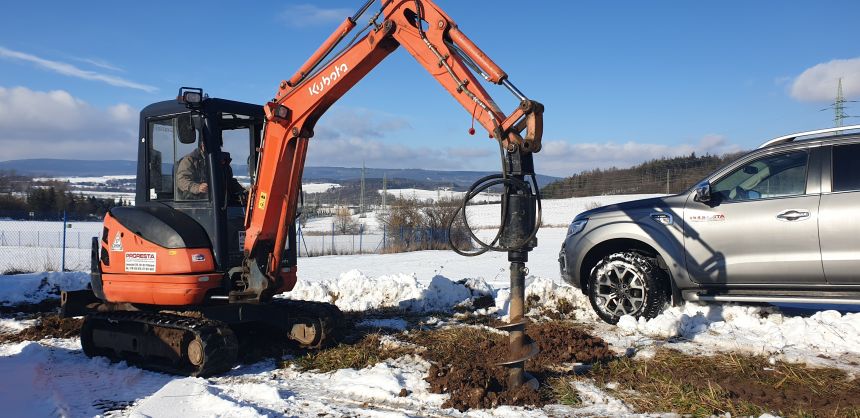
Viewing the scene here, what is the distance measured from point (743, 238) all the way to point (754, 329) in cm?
102

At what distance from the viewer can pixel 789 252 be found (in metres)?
6.77

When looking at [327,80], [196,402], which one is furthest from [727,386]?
[327,80]

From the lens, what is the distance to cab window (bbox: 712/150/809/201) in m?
7.01

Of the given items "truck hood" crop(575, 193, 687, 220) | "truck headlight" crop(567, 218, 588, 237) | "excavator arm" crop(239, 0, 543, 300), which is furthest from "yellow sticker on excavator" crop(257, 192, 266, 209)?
"truck hood" crop(575, 193, 687, 220)

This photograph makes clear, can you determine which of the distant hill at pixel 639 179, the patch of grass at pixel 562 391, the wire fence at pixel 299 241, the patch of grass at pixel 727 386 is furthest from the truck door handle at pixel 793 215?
the distant hill at pixel 639 179

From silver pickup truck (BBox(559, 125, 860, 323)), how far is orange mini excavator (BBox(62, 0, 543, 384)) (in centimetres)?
319

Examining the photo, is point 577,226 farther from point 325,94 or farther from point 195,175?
point 195,175

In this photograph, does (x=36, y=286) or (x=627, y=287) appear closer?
(x=627, y=287)

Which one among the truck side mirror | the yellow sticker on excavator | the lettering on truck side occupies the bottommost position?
the lettering on truck side

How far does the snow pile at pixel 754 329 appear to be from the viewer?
6375 mm

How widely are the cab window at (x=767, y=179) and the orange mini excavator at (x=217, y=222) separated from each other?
3661mm

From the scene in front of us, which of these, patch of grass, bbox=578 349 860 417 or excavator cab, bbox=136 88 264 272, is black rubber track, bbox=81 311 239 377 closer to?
excavator cab, bbox=136 88 264 272

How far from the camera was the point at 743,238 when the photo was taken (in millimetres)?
7016

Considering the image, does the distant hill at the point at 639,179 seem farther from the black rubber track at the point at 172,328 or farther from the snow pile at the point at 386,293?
the black rubber track at the point at 172,328
